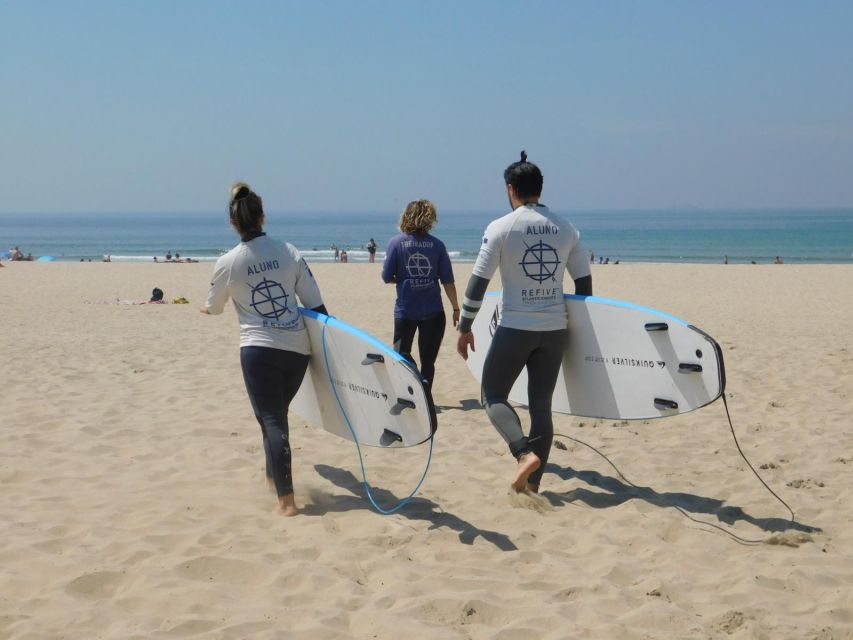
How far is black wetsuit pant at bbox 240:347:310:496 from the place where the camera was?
4156 millimetres

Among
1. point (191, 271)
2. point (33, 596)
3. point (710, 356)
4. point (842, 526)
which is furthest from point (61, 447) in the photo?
point (191, 271)

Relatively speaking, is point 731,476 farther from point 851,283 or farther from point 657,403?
point 851,283

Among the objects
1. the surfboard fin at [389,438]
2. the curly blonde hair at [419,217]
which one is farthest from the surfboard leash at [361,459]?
the curly blonde hair at [419,217]

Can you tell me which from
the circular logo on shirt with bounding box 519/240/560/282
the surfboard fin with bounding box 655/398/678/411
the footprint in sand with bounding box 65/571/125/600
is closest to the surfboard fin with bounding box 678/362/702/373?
the surfboard fin with bounding box 655/398/678/411

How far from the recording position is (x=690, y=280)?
81.3 feet

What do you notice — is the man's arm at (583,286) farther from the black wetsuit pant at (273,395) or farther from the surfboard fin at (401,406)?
the black wetsuit pant at (273,395)

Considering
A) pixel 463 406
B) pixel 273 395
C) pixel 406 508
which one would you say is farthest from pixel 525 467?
pixel 463 406

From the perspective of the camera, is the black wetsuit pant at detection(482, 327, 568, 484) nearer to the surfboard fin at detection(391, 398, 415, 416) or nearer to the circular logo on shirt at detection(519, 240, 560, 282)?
the circular logo on shirt at detection(519, 240, 560, 282)

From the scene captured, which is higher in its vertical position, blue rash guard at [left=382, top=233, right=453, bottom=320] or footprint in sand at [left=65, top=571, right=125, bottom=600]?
blue rash guard at [left=382, top=233, right=453, bottom=320]

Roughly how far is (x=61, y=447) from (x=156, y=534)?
1827 millimetres

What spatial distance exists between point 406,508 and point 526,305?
1.22 metres

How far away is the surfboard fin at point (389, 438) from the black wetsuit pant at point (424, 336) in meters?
1.84

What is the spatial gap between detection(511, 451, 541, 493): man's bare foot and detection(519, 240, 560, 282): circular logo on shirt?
2.91 feet

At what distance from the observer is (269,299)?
4.12 meters
